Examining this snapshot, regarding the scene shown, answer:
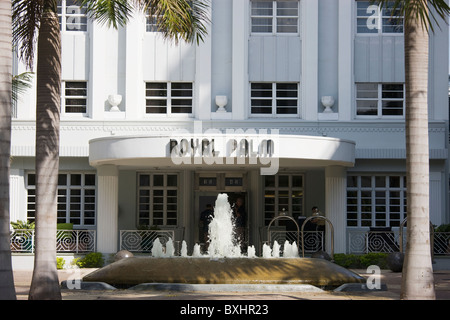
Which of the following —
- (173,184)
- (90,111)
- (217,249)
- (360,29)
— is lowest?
(217,249)

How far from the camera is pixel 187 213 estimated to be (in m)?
28.9

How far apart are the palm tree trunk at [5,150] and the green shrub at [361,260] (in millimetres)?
15417

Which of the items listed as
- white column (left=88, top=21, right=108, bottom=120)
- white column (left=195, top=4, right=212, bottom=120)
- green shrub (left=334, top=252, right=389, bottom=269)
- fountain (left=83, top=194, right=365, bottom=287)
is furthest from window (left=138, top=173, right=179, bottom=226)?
fountain (left=83, top=194, right=365, bottom=287)

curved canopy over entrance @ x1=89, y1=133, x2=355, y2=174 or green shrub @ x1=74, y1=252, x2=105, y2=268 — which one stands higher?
curved canopy over entrance @ x1=89, y1=133, x2=355, y2=174

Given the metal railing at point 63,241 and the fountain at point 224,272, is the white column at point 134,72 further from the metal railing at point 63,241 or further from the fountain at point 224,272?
the fountain at point 224,272

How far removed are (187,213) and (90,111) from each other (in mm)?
5279

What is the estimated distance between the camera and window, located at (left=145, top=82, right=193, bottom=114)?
28047 millimetres

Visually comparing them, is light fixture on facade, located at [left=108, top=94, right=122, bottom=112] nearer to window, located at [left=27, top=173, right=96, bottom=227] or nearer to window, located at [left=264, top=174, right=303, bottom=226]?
window, located at [left=27, top=173, right=96, bottom=227]

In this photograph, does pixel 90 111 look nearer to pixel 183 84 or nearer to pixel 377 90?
pixel 183 84

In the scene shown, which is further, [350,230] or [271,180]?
[271,180]

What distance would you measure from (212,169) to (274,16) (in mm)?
6167

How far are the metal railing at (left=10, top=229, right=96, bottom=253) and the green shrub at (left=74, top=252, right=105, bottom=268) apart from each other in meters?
0.52

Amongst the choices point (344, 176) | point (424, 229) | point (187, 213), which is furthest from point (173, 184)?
point (424, 229)

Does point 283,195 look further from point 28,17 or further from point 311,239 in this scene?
point 28,17
